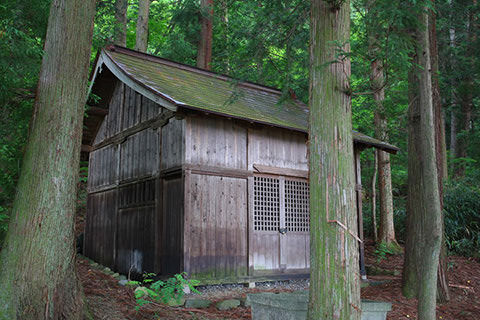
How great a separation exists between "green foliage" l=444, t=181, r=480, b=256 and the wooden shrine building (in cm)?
381

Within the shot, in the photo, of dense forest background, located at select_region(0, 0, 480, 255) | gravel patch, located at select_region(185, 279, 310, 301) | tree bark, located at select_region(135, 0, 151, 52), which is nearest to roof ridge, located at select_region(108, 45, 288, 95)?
dense forest background, located at select_region(0, 0, 480, 255)

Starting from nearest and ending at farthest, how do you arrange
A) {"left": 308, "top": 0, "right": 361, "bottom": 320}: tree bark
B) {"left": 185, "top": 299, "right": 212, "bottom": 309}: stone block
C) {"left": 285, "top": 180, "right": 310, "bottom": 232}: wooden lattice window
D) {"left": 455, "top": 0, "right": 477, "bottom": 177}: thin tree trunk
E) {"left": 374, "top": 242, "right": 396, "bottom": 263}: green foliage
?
1. {"left": 308, "top": 0, "right": 361, "bottom": 320}: tree bark
2. {"left": 185, "top": 299, "right": 212, "bottom": 309}: stone block
3. {"left": 285, "top": 180, "right": 310, "bottom": 232}: wooden lattice window
4. {"left": 374, "top": 242, "right": 396, "bottom": 263}: green foliage
5. {"left": 455, "top": 0, "right": 477, "bottom": 177}: thin tree trunk

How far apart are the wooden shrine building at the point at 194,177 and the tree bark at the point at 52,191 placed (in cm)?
287

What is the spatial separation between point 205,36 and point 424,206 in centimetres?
1281

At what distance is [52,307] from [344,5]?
4.87 metres

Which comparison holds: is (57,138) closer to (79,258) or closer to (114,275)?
(114,275)

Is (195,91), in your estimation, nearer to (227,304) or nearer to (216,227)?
(216,227)

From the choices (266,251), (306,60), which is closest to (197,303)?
(266,251)

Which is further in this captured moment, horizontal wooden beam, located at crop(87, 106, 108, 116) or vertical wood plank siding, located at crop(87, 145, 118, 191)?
horizontal wooden beam, located at crop(87, 106, 108, 116)

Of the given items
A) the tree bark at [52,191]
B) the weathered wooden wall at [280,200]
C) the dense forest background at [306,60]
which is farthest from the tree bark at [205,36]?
the tree bark at [52,191]

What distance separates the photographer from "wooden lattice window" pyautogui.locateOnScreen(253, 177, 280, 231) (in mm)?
9859

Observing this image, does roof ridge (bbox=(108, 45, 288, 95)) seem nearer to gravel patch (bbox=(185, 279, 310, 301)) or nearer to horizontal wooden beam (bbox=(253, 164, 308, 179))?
horizontal wooden beam (bbox=(253, 164, 308, 179))

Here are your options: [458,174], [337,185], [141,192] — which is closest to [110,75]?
[141,192]

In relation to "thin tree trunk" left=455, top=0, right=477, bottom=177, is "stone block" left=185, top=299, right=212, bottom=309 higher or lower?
lower
